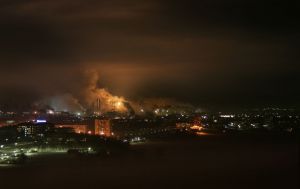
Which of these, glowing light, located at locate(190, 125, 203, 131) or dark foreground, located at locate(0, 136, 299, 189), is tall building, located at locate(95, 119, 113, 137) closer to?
dark foreground, located at locate(0, 136, 299, 189)

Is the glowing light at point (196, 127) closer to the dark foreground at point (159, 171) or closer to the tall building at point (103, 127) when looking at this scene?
the tall building at point (103, 127)

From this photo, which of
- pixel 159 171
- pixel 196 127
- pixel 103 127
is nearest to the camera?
pixel 159 171

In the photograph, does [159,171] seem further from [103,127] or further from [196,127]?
[196,127]

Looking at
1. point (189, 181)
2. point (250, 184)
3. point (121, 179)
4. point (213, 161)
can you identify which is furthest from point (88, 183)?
point (213, 161)

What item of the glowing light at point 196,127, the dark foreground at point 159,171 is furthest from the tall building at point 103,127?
the glowing light at point 196,127

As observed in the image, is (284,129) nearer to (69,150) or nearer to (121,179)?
(69,150)

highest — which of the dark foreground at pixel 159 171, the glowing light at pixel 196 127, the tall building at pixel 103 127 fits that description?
the glowing light at pixel 196 127

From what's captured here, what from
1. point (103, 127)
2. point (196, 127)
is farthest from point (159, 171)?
point (196, 127)

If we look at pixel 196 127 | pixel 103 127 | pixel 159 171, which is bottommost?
pixel 159 171
